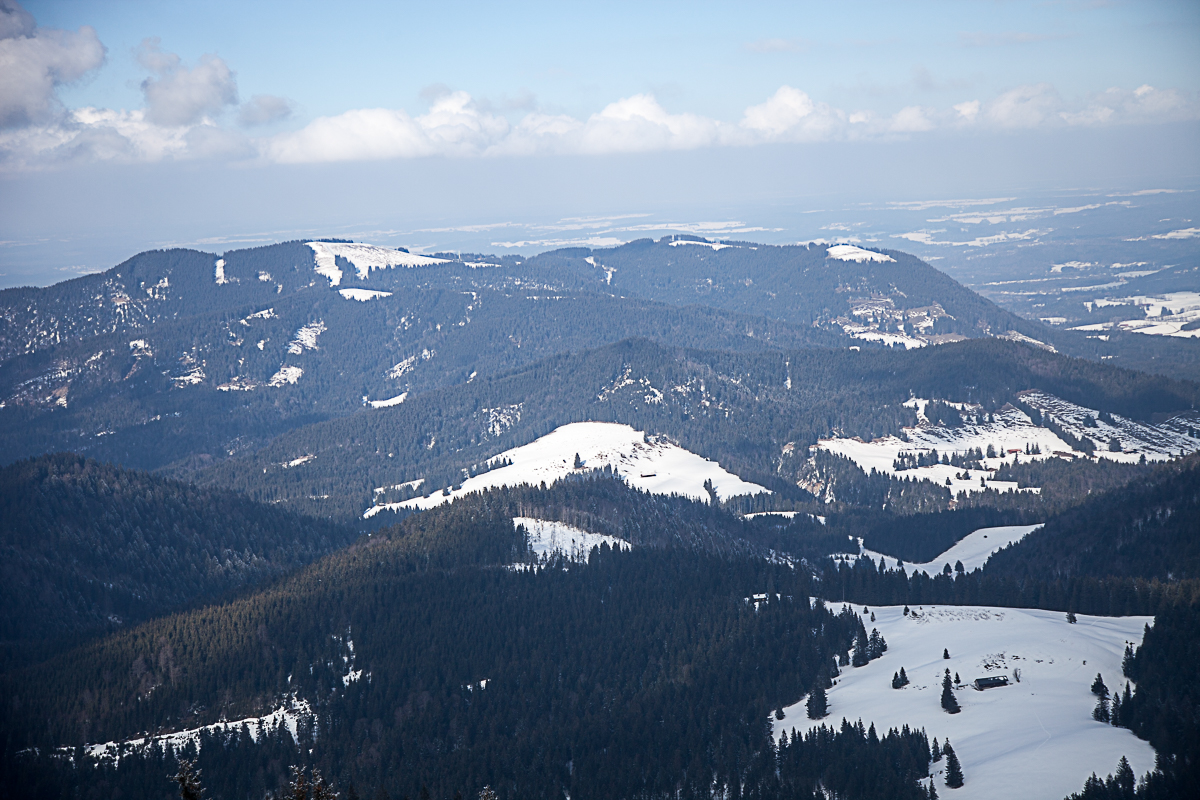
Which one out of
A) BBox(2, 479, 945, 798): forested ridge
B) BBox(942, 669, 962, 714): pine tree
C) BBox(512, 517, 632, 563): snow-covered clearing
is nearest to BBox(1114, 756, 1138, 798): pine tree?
BBox(2, 479, 945, 798): forested ridge

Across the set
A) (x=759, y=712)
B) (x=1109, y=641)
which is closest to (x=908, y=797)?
(x=759, y=712)

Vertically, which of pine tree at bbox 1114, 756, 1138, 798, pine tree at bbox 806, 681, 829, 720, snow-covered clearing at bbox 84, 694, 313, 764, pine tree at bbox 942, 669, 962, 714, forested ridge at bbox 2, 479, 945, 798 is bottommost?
snow-covered clearing at bbox 84, 694, 313, 764

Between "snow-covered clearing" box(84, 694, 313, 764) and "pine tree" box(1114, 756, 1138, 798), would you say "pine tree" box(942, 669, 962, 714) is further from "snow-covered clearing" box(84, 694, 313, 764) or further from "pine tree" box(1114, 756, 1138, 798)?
"snow-covered clearing" box(84, 694, 313, 764)

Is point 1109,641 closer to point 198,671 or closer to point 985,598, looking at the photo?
point 985,598

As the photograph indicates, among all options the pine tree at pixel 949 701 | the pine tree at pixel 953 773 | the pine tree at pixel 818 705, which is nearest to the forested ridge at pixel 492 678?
the pine tree at pixel 953 773

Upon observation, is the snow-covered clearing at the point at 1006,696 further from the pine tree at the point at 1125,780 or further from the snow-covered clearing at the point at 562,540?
the snow-covered clearing at the point at 562,540

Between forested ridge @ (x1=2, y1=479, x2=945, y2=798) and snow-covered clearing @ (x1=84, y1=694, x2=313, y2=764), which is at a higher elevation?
forested ridge @ (x1=2, y1=479, x2=945, y2=798)

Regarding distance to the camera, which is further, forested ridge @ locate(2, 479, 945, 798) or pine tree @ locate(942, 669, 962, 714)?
forested ridge @ locate(2, 479, 945, 798)
